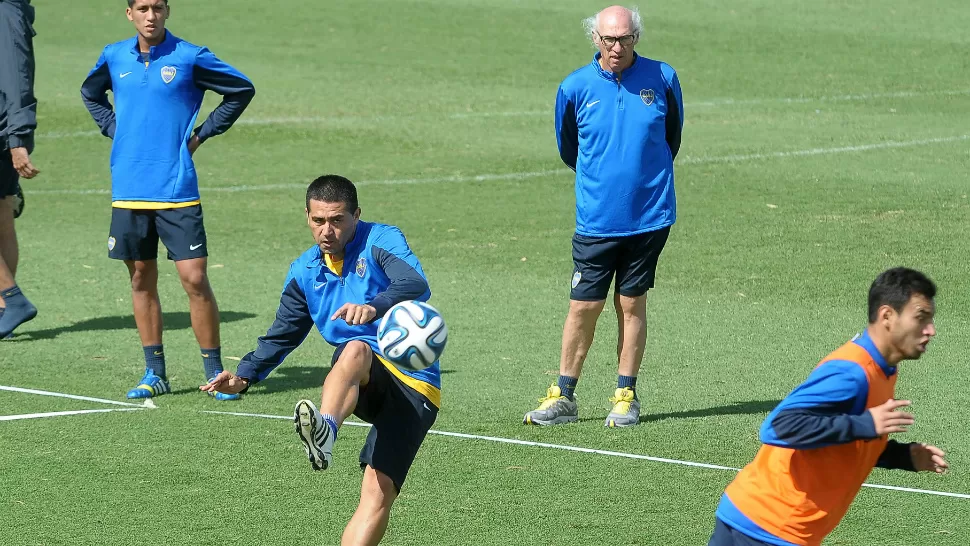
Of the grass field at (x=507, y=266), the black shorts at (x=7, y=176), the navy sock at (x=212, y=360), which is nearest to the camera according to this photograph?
the grass field at (x=507, y=266)

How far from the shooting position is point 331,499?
758cm

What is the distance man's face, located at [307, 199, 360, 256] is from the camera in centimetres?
637

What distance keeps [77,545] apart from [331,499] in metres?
1.34

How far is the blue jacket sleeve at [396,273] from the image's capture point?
6297mm

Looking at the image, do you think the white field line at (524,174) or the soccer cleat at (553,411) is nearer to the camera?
the soccer cleat at (553,411)

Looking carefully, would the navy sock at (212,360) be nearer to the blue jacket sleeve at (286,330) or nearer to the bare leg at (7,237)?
the bare leg at (7,237)

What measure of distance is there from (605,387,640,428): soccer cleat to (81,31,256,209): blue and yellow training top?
10.2 feet

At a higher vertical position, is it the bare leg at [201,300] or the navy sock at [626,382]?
the bare leg at [201,300]

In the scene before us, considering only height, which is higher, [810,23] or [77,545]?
[810,23]

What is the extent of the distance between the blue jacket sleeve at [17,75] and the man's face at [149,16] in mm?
1265

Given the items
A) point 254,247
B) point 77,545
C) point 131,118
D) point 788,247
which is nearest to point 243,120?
point 254,247

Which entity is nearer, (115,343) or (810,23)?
(115,343)

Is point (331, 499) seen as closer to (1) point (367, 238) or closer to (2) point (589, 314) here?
(1) point (367, 238)

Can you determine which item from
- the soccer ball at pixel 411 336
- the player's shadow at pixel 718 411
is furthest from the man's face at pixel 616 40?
the soccer ball at pixel 411 336
